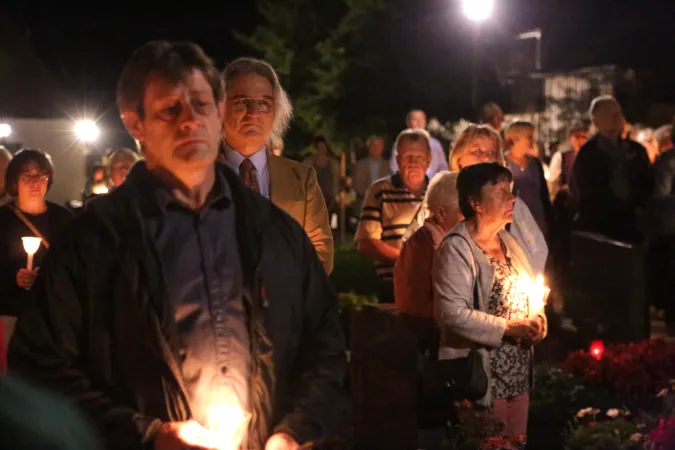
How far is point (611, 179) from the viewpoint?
454 inches

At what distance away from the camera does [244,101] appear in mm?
4668

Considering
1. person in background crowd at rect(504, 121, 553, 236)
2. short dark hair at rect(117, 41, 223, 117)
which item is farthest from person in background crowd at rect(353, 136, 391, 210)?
short dark hair at rect(117, 41, 223, 117)

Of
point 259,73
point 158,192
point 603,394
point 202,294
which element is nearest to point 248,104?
point 259,73

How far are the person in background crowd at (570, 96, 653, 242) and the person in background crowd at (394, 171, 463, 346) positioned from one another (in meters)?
4.98

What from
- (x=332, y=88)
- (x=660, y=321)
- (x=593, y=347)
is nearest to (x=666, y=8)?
(x=332, y=88)

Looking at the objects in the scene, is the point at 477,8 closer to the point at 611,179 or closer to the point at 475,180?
the point at 611,179

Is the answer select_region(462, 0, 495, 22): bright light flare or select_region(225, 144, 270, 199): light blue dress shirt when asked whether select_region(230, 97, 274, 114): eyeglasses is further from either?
select_region(462, 0, 495, 22): bright light flare

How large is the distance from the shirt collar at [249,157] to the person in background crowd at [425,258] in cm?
Answer: 170

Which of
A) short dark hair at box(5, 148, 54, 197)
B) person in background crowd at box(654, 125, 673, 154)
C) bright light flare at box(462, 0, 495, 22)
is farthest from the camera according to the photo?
bright light flare at box(462, 0, 495, 22)

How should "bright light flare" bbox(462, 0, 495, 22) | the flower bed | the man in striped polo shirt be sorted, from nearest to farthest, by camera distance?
the flower bed < the man in striped polo shirt < "bright light flare" bbox(462, 0, 495, 22)

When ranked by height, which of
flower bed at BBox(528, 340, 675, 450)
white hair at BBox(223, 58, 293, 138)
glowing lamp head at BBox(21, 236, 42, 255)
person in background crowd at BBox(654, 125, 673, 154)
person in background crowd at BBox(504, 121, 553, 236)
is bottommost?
flower bed at BBox(528, 340, 675, 450)

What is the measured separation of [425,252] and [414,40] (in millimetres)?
19260

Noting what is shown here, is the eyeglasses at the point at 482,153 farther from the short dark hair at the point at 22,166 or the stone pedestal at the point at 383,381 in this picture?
the short dark hair at the point at 22,166

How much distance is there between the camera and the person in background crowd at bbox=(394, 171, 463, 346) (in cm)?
633
